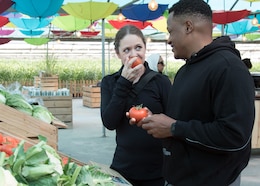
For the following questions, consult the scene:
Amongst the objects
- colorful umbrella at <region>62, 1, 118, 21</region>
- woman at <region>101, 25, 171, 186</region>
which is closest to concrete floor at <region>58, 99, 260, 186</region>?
colorful umbrella at <region>62, 1, 118, 21</region>

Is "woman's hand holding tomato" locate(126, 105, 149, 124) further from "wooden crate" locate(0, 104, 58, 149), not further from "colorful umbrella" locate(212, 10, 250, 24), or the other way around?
"colorful umbrella" locate(212, 10, 250, 24)

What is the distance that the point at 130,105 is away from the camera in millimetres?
2225

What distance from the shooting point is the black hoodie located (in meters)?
1.57

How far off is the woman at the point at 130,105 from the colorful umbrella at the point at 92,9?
5.55m

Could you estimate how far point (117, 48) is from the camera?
2254 millimetres

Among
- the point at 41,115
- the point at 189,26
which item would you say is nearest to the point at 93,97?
the point at 41,115

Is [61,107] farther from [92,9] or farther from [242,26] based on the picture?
[242,26]

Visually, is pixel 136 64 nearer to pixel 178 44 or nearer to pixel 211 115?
pixel 178 44

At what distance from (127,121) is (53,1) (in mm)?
5607

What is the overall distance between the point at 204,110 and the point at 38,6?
635 centimetres

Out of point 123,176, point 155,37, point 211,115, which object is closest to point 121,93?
point 123,176

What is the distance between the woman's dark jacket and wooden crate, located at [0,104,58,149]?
2.05 feet

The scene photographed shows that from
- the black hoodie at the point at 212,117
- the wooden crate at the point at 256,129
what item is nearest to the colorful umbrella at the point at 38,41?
the wooden crate at the point at 256,129

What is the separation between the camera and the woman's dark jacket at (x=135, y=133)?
219 cm
